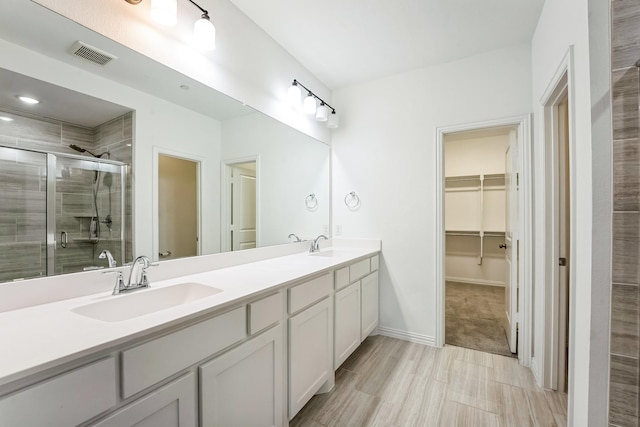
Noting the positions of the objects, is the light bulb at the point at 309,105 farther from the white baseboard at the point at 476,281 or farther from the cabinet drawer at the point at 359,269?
the white baseboard at the point at 476,281

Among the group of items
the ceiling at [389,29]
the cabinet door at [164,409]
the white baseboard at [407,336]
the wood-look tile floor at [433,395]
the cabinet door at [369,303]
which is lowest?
the wood-look tile floor at [433,395]

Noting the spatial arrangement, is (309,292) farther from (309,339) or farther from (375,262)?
(375,262)

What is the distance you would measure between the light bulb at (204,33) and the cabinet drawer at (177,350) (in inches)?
55.5

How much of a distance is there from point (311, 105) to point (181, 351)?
7.18ft

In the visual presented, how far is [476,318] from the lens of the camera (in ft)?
10.6

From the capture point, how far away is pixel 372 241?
2840 millimetres

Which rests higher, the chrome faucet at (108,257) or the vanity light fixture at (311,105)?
the vanity light fixture at (311,105)

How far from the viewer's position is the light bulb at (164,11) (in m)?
1.32

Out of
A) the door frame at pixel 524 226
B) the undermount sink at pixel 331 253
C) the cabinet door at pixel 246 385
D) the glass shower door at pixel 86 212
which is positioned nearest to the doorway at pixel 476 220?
→ the door frame at pixel 524 226

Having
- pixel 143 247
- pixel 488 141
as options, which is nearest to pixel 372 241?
pixel 143 247

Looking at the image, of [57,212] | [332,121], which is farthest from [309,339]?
[332,121]

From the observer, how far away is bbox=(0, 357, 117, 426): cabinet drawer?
2.08 feet

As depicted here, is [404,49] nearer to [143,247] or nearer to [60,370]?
[143,247]

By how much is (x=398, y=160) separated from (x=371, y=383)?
1926 mm
